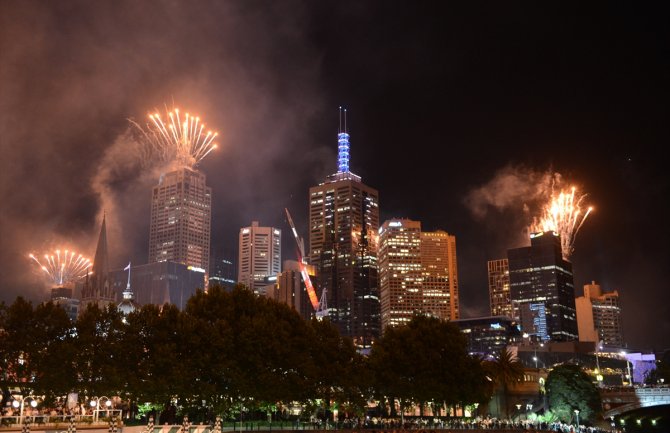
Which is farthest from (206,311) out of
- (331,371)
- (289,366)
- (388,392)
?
(388,392)

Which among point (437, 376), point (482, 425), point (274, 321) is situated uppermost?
point (274, 321)

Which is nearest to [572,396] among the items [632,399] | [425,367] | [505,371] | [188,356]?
[632,399]

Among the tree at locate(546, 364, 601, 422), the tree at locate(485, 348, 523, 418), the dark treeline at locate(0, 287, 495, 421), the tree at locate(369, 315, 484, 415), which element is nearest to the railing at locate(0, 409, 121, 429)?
the dark treeline at locate(0, 287, 495, 421)

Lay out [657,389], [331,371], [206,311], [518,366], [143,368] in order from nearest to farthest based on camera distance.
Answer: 1. [143,368]
2. [206,311]
3. [331,371]
4. [657,389]
5. [518,366]

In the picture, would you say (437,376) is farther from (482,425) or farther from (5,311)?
(5,311)

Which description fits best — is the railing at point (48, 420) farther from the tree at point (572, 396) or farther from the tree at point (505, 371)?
the tree at point (505, 371)
